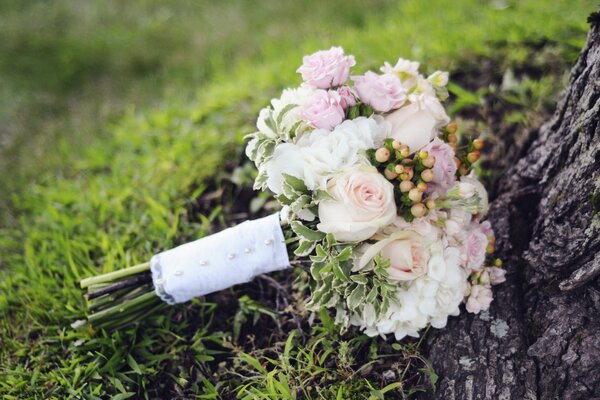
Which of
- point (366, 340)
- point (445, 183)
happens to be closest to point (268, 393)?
point (366, 340)

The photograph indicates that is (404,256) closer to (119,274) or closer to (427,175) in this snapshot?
(427,175)


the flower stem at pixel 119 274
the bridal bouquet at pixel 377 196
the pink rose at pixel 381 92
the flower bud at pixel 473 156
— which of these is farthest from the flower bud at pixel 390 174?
the flower stem at pixel 119 274

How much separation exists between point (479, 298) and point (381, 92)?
0.73 meters

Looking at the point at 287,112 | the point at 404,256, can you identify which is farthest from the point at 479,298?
the point at 287,112

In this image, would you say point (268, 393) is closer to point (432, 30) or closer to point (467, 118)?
point (467, 118)

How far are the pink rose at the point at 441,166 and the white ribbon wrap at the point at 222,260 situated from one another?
545 millimetres

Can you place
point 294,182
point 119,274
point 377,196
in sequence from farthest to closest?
point 119,274 < point 294,182 < point 377,196

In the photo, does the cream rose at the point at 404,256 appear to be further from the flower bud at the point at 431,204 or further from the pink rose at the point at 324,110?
the pink rose at the point at 324,110

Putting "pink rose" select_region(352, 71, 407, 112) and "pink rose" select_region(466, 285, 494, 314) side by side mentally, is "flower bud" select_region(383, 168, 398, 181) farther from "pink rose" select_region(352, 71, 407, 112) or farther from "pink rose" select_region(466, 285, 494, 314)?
"pink rose" select_region(466, 285, 494, 314)

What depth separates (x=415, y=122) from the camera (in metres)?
1.69

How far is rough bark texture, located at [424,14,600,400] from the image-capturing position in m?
1.68

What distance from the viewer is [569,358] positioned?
5.54 feet

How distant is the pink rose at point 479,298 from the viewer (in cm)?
178

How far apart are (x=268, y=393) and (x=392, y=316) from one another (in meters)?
0.50
